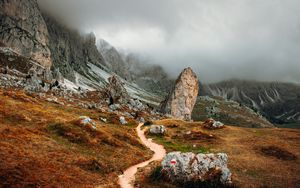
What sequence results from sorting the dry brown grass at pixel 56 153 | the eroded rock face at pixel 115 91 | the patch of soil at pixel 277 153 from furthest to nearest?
1. the eroded rock face at pixel 115 91
2. the patch of soil at pixel 277 153
3. the dry brown grass at pixel 56 153

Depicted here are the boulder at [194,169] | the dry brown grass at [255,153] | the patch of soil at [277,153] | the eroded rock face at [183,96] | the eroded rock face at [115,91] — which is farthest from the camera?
the eroded rock face at [183,96]

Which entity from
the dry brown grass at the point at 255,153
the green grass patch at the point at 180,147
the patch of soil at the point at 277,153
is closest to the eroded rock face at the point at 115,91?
the dry brown grass at the point at 255,153

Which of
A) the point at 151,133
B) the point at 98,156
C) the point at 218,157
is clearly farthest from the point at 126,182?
the point at 151,133

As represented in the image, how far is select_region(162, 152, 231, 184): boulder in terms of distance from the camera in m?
34.0

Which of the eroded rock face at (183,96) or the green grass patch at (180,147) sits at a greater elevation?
the eroded rock face at (183,96)

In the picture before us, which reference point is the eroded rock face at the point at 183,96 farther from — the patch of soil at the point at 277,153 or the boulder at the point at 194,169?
the boulder at the point at 194,169

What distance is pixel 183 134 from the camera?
265 feet

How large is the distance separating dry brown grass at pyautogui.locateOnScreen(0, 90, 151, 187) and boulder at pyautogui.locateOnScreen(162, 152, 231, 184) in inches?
276

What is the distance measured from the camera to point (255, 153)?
56.8m

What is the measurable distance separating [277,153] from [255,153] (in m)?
4.32

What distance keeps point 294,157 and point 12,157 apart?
159 feet

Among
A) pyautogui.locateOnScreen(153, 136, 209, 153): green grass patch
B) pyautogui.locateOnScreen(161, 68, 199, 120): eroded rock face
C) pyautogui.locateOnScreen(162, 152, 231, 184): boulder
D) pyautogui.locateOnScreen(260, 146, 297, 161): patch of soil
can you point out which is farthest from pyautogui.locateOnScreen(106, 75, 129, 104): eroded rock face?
pyautogui.locateOnScreen(162, 152, 231, 184): boulder

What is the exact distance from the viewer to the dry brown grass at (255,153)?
129 feet

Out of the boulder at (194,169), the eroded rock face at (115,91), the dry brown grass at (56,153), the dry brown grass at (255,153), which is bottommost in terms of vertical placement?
the dry brown grass at (56,153)
